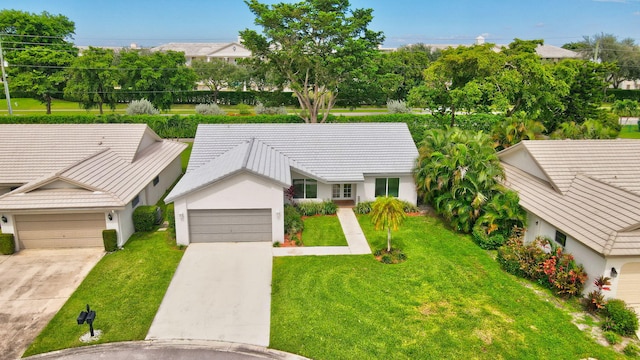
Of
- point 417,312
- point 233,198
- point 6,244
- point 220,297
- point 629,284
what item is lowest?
point 417,312

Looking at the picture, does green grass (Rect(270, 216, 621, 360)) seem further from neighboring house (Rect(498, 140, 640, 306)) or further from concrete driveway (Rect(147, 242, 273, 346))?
neighboring house (Rect(498, 140, 640, 306))

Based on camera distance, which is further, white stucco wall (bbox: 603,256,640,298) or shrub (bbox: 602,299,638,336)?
white stucco wall (bbox: 603,256,640,298)

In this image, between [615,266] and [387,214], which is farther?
[387,214]

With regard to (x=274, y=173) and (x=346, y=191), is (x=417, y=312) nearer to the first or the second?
(x=274, y=173)

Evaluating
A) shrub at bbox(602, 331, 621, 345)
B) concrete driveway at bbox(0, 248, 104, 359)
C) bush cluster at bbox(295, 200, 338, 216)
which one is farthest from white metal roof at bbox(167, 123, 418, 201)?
shrub at bbox(602, 331, 621, 345)

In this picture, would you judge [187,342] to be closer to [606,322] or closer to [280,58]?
[606,322]

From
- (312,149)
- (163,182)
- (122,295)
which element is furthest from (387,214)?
(163,182)

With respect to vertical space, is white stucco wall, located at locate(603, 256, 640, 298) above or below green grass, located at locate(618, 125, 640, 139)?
below

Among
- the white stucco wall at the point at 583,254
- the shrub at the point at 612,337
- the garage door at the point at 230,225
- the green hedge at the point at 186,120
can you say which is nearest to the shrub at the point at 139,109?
the green hedge at the point at 186,120
